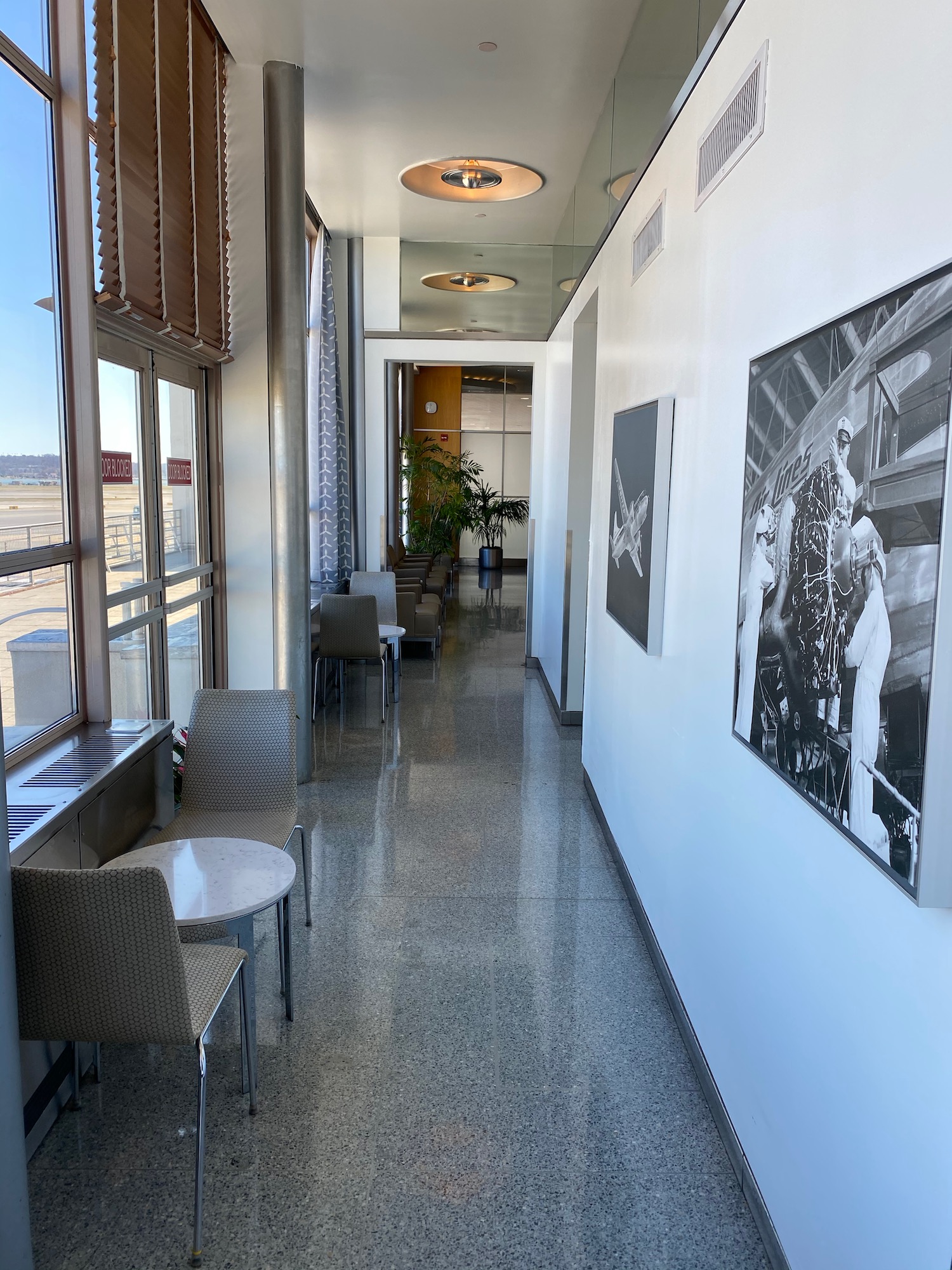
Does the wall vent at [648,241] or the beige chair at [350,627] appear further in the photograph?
the beige chair at [350,627]

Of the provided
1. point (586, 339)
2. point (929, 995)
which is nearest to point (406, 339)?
point (586, 339)

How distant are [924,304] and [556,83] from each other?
4.85 metres

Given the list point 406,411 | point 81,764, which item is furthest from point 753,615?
point 406,411

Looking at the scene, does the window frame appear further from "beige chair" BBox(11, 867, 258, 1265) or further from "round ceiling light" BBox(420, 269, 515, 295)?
"round ceiling light" BBox(420, 269, 515, 295)

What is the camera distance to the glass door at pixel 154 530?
4047 mm

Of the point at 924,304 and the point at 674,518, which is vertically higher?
the point at 924,304

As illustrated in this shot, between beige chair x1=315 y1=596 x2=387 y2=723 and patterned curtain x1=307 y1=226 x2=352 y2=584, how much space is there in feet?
4.75

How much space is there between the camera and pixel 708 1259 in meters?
2.18

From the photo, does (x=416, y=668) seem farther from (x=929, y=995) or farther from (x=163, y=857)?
(x=929, y=995)

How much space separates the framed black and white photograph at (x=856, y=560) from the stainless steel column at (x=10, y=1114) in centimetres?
160

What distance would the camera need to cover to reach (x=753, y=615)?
2.33 m

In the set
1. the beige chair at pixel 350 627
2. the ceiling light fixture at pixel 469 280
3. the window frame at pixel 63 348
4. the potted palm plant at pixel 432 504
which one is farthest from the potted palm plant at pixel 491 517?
the window frame at pixel 63 348

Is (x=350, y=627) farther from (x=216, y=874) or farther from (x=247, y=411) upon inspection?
(x=216, y=874)

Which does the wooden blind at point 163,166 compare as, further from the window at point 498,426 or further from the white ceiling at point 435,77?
the window at point 498,426
